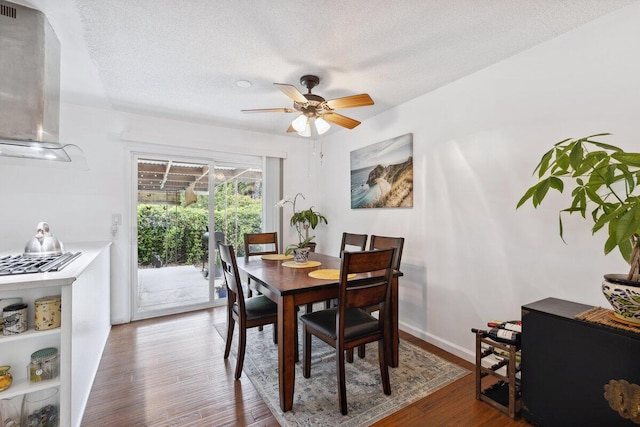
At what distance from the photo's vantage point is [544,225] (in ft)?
6.51

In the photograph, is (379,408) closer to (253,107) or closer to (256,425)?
(256,425)

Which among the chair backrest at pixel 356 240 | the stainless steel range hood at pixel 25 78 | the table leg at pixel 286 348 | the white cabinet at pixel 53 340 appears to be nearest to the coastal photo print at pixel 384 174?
the chair backrest at pixel 356 240

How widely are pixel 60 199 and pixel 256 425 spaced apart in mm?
3034

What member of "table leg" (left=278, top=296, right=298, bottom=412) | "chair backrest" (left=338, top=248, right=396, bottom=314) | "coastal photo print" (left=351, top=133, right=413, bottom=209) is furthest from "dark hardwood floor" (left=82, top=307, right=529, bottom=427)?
"coastal photo print" (left=351, top=133, right=413, bottom=209)

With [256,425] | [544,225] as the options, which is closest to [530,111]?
[544,225]

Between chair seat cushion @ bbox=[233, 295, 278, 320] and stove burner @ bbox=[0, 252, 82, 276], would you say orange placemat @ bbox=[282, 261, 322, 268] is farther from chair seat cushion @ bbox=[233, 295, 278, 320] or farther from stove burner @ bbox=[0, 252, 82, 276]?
stove burner @ bbox=[0, 252, 82, 276]

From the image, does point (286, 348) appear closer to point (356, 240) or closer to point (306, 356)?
point (306, 356)

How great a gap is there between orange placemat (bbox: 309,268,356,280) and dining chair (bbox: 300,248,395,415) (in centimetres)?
14

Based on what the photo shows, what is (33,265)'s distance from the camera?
5.19 ft

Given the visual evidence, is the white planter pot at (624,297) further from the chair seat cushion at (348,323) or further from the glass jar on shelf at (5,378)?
the glass jar on shelf at (5,378)

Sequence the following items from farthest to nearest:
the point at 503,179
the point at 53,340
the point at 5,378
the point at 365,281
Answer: the point at 503,179 < the point at 365,281 < the point at 53,340 < the point at 5,378

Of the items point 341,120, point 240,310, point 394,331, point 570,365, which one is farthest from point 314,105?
point 570,365

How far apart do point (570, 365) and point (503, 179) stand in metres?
1.28

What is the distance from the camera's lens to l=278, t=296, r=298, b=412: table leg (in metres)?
1.73
